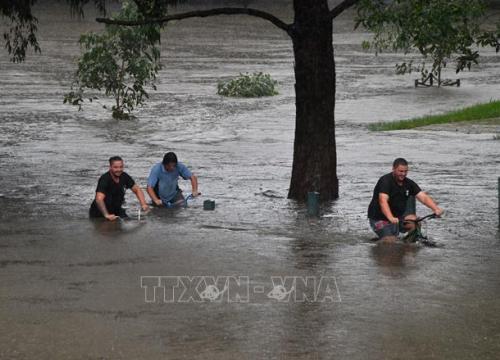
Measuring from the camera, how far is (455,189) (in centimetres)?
2070

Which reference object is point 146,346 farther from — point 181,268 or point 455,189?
point 455,189

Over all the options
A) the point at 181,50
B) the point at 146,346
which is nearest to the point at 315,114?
the point at 146,346

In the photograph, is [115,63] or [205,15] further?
[115,63]

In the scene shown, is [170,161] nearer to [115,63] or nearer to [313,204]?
[313,204]

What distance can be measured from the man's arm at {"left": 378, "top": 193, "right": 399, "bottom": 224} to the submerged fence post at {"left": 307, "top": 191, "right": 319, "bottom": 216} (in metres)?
2.92

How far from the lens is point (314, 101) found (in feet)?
63.0

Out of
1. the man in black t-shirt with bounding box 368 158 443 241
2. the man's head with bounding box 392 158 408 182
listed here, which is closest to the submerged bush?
the man in black t-shirt with bounding box 368 158 443 241

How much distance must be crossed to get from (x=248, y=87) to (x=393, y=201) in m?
22.4

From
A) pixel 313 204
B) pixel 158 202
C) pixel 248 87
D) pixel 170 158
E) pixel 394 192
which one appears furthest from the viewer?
pixel 248 87

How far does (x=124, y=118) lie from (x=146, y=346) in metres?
21.7

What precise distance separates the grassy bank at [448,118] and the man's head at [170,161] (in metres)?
13.1

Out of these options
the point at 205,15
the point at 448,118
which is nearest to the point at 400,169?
the point at 205,15

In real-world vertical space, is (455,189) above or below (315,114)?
below

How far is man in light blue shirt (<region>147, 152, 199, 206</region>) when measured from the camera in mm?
17688
